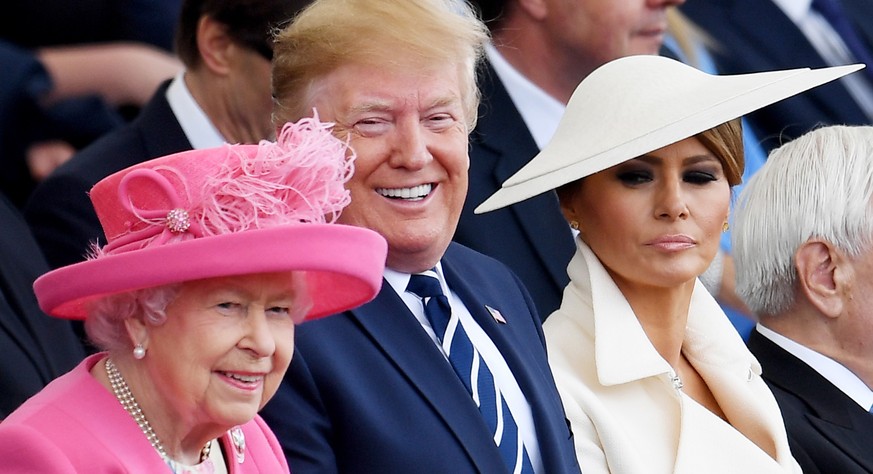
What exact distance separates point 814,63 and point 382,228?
11.8 ft

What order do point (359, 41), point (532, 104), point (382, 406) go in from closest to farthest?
point (382, 406) < point (359, 41) < point (532, 104)

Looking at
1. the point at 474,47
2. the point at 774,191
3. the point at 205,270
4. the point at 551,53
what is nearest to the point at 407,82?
the point at 474,47

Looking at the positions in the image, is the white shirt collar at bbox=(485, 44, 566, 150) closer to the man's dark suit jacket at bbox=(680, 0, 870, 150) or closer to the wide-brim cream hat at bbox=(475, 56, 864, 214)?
the wide-brim cream hat at bbox=(475, 56, 864, 214)

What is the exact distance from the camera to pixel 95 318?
2578 millimetres

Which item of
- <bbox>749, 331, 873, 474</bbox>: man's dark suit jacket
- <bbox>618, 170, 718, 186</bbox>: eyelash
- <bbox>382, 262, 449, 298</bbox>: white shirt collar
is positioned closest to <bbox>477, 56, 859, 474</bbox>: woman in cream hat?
<bbox>618, 170, 718, 186</bbox>: eyelash

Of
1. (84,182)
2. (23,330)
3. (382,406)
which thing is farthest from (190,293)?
(84,182)

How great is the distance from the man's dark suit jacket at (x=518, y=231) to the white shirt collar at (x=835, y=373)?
63 centimetres

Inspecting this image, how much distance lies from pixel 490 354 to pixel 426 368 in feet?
0.83

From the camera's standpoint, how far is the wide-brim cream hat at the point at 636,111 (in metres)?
3.56

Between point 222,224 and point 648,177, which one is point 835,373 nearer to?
point 648,177

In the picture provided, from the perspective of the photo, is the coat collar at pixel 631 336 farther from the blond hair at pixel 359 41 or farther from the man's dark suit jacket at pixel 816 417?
the blond hair at pixel 359 41

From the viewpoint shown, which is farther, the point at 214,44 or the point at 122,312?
the point at 214,44

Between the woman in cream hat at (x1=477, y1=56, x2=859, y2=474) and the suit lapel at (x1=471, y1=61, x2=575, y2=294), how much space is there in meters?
0.52

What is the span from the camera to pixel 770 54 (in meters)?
6.32
